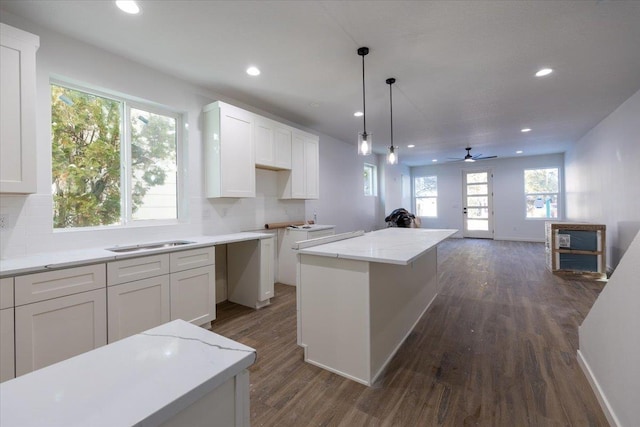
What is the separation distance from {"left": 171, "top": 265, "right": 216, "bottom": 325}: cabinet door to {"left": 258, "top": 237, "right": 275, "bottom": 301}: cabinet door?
628mm

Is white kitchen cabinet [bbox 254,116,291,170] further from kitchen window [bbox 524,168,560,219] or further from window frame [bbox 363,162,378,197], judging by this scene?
kitchen window [bbox 524,168,560,219]

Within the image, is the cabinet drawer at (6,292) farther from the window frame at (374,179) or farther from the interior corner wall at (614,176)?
the window frame at (374,179)

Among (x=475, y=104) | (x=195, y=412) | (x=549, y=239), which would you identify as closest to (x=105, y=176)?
(x=195, y=412)

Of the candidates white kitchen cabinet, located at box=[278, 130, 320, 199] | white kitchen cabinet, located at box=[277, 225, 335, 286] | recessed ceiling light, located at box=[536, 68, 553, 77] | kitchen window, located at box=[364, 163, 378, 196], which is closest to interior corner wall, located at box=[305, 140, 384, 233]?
kitchen window, located at box=[364, 163, 378, 196]

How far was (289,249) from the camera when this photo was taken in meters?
4.36

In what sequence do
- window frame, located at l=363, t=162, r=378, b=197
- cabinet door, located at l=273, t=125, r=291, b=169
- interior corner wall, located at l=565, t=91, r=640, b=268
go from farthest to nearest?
window frame, located at l=363, t=162, r=378, b=197 < cabinet door, located at l=273, t=125, r=291, b=169 < interior corner wall, located at l=565, t=91, r=640, b=268

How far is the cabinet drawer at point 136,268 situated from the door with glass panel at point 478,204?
31.2 ft

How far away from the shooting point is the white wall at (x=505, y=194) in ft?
27.4

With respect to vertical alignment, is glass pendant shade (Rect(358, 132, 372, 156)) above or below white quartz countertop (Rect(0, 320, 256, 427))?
above

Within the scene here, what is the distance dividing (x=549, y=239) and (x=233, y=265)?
5.36 m

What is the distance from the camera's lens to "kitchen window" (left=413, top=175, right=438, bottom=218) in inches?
396

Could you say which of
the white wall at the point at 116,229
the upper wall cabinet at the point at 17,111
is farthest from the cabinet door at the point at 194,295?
the upper wall cabinet at the point at 17,111

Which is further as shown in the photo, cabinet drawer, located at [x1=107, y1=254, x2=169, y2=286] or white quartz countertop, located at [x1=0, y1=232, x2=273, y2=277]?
cabinet drawer, located at [x1=107, y1=254, x2=169, y2=286]

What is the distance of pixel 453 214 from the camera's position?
9.70m
